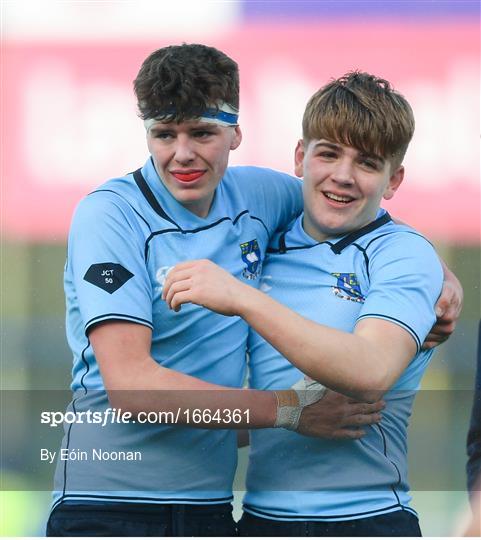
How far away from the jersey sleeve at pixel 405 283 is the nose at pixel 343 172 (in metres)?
0.14

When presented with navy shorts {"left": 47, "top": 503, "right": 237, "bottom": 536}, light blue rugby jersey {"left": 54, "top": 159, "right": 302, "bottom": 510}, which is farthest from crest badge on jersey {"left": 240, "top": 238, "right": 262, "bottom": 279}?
navy shorts {"left": 47, "top": 503, "right": 237, "bottom": 536}

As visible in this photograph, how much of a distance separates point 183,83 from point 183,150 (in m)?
0.13

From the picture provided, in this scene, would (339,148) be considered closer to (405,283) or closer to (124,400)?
(405,283)

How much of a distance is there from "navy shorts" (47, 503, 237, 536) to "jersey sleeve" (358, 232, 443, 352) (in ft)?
1.63

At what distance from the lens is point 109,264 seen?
172cm

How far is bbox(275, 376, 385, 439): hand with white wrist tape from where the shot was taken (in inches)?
69.8

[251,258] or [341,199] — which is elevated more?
[341,199]

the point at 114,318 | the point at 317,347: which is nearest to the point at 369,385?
the point at 317,347

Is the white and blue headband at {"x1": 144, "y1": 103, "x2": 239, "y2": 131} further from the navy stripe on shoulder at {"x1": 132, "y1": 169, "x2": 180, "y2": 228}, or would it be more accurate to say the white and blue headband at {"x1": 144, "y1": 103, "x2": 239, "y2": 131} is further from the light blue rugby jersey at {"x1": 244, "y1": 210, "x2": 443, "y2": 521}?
the light blue rugby jersey at {"x1": 244, "y1": 210, "x2": 443, "y2": 521}

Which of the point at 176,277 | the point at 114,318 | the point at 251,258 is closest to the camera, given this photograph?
the point at 176,277

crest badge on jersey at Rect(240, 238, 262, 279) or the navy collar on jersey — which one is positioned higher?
the navy collar on jersey

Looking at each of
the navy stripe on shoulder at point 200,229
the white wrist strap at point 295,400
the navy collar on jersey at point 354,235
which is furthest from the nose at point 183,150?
the white wrist strap at point 295,400

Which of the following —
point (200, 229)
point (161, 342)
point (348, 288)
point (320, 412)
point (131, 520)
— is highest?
point (200, 229)

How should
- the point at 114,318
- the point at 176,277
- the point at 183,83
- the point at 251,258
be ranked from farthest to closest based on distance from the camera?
the point at 251,258
the point at 183,83
the point at 114,318
the point at 176,277
